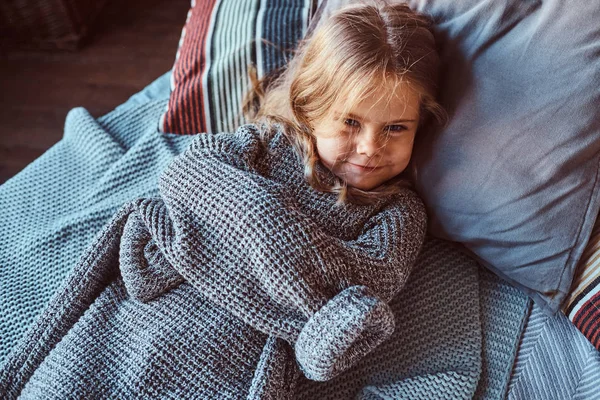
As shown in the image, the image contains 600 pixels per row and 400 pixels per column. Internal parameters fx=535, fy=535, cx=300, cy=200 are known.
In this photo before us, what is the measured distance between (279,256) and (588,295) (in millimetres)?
478

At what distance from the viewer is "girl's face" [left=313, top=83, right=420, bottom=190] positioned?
810 mm

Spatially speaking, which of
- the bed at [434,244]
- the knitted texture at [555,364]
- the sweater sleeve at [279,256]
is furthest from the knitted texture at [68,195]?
the knitted texture at [555,364]

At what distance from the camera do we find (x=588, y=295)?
0.82 m

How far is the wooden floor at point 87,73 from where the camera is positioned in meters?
1.46

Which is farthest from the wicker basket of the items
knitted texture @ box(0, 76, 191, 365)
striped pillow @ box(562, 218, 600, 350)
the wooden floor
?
striped pillow @ box(562, 218, 600, 350)

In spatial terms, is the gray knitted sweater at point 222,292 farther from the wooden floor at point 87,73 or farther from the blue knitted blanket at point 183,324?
the wooden floor at point 87,73

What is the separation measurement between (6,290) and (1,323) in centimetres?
6

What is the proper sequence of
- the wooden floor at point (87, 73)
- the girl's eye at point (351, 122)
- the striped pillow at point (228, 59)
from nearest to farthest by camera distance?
the girl's eye at point (351, 122)
the striped pillow at point (228, 59)
the wooden floor at point (87, 73)

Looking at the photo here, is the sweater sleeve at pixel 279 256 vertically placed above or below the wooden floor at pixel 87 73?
above

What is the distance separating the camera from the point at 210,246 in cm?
82

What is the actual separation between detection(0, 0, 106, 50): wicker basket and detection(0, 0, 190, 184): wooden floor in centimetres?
3

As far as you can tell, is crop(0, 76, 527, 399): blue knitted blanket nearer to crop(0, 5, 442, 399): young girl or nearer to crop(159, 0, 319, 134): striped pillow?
crop(0, 5, 442, 399): young girl

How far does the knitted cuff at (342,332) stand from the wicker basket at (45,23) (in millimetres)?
1249

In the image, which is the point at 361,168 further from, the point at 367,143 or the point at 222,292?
the point at 222,292
